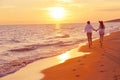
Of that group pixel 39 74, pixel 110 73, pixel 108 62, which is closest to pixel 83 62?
pixel 108 62

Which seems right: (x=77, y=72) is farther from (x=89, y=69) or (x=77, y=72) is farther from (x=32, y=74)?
(x=32, y=74)

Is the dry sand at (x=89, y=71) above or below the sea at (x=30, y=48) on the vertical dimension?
above

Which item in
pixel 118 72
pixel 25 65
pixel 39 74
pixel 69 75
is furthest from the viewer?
pixel 25 65

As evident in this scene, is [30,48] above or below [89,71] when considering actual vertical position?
below

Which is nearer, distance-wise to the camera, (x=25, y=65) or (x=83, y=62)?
(x=83, y=62)

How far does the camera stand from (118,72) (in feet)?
35.5

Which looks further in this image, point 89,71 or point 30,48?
point 30,48

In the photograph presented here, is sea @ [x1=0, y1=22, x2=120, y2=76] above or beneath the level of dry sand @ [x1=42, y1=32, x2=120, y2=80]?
beneath

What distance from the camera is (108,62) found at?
13.1m

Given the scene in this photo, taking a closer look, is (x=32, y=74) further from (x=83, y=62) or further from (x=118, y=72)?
(x=118, y=72)

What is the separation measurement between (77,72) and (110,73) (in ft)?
5.11

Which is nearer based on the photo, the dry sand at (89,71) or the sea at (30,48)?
the dry sand at (89,71)

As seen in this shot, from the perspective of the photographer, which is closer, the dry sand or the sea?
the dry sand

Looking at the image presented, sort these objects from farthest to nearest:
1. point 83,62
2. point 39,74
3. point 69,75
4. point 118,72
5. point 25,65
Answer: point 25,65 < point 83,62 < point 39,74 < point 69,75 < point 118,72
